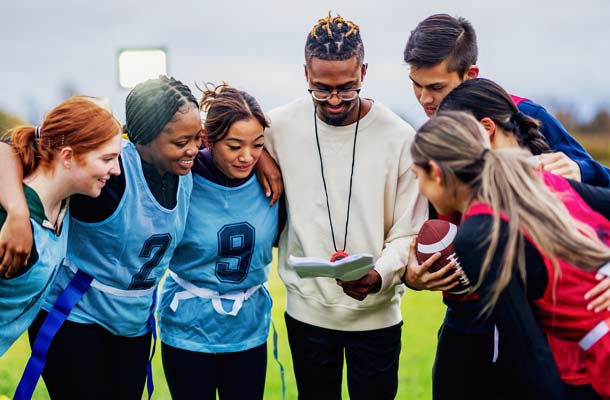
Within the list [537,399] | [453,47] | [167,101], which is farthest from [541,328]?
[167,101]

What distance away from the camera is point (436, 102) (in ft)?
12.1

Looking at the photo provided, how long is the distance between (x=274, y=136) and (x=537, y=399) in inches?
71.9

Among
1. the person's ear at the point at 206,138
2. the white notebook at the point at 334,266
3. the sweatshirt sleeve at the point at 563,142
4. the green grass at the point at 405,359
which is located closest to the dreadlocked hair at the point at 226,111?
the person's ear at the point at 206,138

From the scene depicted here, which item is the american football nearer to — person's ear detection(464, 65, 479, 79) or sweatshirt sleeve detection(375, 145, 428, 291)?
sweatshirt sleeve detection(375, 145, 428, 291)

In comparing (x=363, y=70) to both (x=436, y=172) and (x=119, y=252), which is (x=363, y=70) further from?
(x=119, y=252)

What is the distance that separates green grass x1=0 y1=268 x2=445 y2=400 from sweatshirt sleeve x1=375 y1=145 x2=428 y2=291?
2.53 m

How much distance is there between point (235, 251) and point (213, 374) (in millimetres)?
580

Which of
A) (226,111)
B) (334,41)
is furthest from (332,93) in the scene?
(226,111)

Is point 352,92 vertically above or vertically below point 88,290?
above

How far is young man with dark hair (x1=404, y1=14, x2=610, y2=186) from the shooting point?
3.42m

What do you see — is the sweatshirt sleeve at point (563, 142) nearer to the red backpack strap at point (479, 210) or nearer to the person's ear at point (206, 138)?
the red backpack strap at point (479, 210)

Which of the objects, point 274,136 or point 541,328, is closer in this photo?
point 541,328

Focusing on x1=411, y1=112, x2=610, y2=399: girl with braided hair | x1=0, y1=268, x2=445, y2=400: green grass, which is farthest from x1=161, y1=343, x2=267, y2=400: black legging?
x1=0, y1=268, x2=445, y2=400: green grass

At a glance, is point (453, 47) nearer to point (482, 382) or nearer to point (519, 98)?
point (519, 98)
